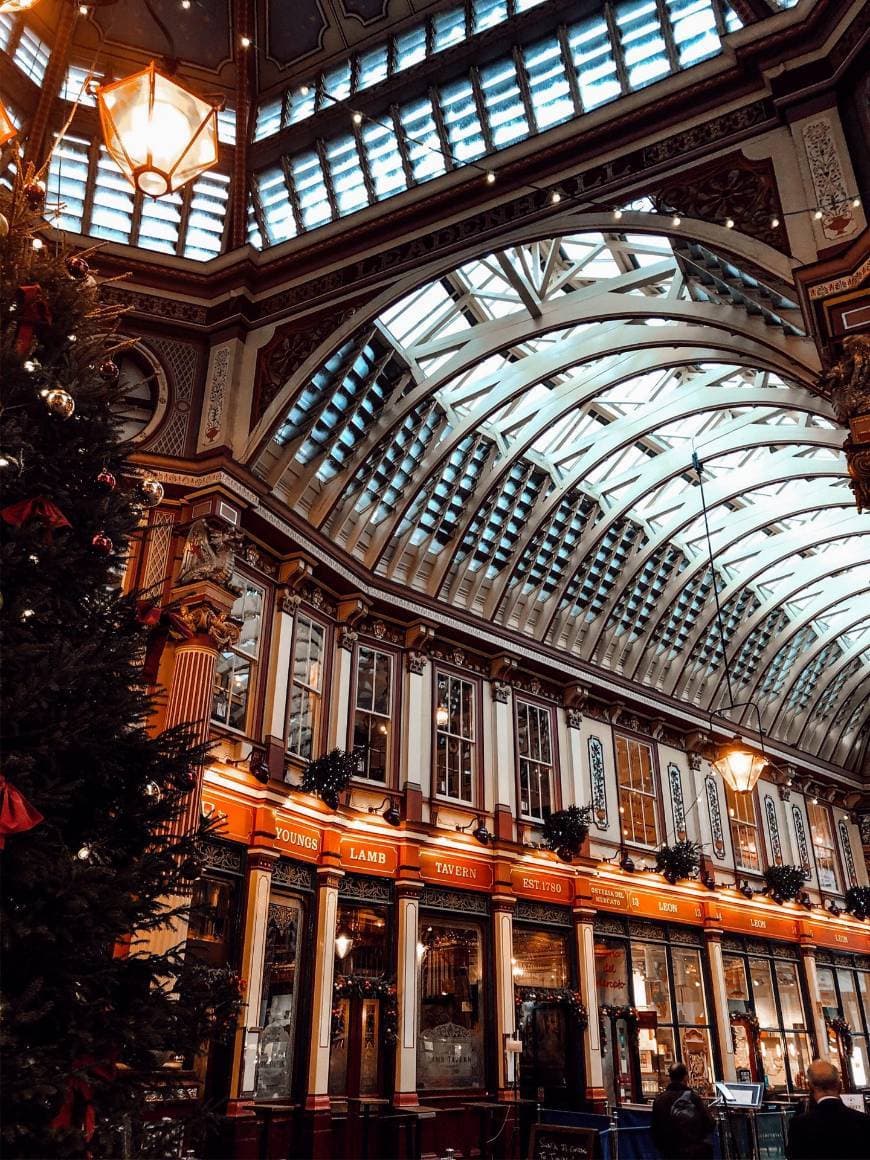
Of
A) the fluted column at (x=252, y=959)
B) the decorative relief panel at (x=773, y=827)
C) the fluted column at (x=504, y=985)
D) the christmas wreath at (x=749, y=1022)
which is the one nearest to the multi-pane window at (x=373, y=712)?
the fluted column at (x=252, y=959)

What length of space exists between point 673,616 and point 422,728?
27.0 ft

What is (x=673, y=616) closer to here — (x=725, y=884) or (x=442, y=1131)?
(x=725, y=884)

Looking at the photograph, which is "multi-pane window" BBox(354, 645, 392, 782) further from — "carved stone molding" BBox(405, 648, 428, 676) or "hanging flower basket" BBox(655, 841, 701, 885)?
"hanging flower basket" BBox(655, 841, 701, 885)

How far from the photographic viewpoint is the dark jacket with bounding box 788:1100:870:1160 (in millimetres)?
5051

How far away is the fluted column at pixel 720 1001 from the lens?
18672 mm

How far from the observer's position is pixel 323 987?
41.2ft

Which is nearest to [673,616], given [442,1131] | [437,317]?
[437,317]

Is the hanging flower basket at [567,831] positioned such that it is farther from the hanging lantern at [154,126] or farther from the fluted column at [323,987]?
the hanging lantern at [154,126]

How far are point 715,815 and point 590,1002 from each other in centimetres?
732

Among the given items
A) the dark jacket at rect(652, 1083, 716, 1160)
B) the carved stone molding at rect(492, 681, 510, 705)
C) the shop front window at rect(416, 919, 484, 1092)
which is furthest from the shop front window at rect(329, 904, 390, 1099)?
the dark jacket at rect(652, 1083, 716, 1160)

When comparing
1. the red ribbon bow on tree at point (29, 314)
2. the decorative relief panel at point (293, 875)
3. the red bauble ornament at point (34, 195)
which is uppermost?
the red bauble ornament at point (34, 195)

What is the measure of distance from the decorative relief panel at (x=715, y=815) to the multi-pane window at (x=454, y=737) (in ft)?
26.7

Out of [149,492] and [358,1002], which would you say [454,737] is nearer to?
[358,1002]

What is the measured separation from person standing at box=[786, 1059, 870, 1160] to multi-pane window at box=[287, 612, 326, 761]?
29.8ft
